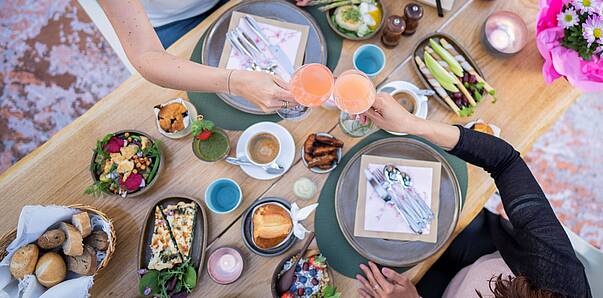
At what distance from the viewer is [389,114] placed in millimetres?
1195

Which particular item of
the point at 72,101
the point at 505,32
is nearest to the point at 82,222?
the point at 505,32

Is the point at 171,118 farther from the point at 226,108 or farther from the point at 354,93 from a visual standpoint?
the point at 354,93

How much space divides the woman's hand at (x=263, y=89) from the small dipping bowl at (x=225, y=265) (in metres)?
0.45

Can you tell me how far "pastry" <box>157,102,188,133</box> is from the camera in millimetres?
1312

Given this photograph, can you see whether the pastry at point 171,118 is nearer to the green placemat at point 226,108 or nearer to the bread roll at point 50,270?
the green placemat at point 226,108

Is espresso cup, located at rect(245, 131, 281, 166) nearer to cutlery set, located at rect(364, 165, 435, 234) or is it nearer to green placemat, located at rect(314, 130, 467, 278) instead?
green placemat, located at rect(314, 130, 467, 278)

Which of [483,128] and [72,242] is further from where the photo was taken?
[483,128]

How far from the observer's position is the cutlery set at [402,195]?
126cm

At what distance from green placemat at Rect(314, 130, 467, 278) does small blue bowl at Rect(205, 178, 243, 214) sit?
26cm

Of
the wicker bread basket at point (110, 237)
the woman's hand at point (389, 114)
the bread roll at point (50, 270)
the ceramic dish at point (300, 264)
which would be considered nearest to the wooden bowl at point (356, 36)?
the woman's hand at point (389, 114)

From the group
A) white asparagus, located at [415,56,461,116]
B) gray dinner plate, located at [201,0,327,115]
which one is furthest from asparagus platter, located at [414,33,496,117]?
gray dinner plate, located at [201,0,327,115]

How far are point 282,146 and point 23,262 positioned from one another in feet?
2.51

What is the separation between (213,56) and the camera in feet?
4.59

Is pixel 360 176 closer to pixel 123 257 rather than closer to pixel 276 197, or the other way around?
pixel 276 197
